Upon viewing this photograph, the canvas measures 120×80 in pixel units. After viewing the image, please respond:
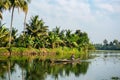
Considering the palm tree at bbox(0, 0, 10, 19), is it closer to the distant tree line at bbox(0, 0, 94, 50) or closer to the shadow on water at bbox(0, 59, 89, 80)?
the distant tree line at bbox(0, 0, 94, 50)

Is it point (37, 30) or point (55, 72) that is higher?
point (37, 30)

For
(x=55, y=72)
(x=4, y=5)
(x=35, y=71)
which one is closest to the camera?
(x=55, y=72)

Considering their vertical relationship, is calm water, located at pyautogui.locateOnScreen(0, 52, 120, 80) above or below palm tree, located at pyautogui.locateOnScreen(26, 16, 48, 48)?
below

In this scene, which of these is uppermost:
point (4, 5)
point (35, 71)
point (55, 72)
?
point (4, 5)

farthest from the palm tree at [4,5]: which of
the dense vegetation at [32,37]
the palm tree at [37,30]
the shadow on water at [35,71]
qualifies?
the shadow on water at [35,71]

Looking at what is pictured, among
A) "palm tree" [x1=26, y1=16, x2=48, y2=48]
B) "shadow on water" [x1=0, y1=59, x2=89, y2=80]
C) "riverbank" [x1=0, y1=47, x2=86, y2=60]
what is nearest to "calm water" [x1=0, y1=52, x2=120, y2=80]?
"shadow on water" [x1=0, y1=59, x2=89, y2=80]

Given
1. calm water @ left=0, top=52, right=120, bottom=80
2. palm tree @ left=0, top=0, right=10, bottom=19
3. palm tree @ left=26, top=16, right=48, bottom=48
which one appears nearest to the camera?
calm water @ left=0, top=52, right=120, bottom=80

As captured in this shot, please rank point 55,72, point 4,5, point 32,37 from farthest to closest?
point 32,37 → point 4,5 → point 55,72

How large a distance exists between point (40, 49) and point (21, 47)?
544 centimetres

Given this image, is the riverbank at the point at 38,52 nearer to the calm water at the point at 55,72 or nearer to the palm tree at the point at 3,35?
the palm tree at the point at 3,35

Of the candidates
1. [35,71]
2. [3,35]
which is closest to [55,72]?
[35,71]

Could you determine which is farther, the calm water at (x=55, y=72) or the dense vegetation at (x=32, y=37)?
the dense vegetation at (x=32, y=37)

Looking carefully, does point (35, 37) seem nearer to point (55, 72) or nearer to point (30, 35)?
point (30, 35)

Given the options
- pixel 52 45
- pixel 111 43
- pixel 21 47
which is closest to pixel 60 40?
pixel 52 45
